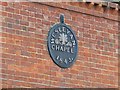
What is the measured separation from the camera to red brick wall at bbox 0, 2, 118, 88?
14.3m

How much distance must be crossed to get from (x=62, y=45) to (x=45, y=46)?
0.42m

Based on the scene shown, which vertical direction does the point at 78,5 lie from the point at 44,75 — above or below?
above

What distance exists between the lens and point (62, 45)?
15.1 metres

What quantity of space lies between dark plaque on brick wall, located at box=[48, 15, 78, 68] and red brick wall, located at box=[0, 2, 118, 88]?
11 cm

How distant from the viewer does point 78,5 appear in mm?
15664

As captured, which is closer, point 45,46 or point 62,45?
point 45,46

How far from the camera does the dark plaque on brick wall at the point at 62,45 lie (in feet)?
49.1

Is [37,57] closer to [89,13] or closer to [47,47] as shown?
[47,47]

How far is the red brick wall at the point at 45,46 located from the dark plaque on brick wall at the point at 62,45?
0.36 ft

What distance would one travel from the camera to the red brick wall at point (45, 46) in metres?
14.3

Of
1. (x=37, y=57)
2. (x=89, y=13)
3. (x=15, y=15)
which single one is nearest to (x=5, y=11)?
(x=15, y=15)

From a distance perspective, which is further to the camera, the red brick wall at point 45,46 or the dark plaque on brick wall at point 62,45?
the dark plaque on brick wall at point 62,45

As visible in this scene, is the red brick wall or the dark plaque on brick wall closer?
the red brick wall

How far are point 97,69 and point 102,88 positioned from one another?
0.44m
